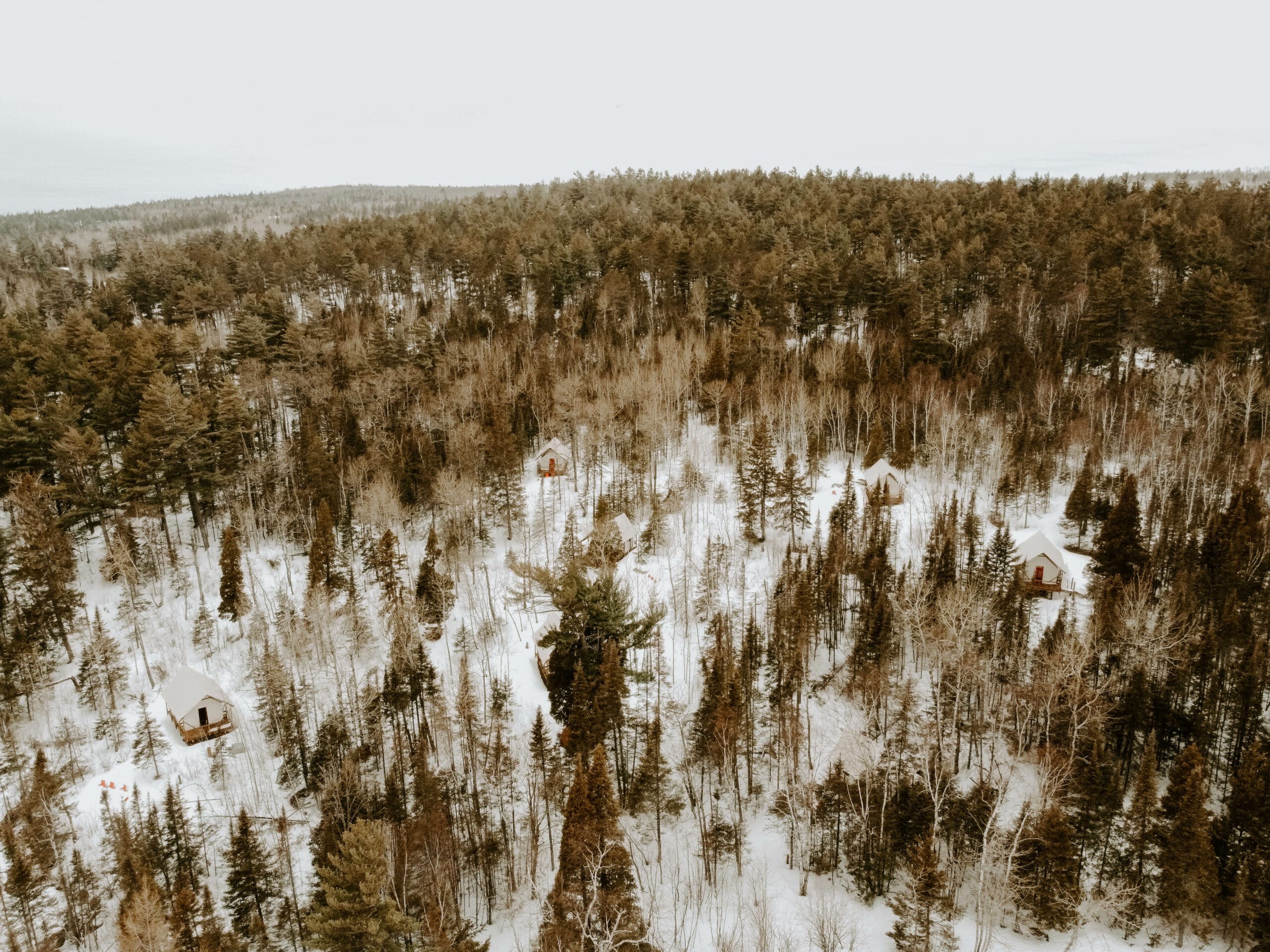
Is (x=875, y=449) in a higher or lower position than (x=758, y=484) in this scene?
higher

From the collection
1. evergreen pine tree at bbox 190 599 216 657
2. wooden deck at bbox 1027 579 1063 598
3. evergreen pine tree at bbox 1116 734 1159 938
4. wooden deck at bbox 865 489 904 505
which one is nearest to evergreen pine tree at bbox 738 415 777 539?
wooden deck at bbox 865 489 904 505

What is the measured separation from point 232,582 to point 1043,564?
53.7 metres

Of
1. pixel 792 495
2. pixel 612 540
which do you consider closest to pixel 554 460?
pixel 612 540

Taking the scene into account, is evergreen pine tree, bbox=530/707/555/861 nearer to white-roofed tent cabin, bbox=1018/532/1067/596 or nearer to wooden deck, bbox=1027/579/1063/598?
white-roofed tent cabin, bbox=1018/532/1067/596

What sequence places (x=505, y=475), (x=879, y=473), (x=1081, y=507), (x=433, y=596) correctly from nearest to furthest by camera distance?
(x=433, y=596), (x=1081, y=507), (x=879, y=473), (x=505, y=475)

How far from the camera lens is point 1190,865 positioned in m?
27.5

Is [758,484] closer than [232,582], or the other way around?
[232,582]

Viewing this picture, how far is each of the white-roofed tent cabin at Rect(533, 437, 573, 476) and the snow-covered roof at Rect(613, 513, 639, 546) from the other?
10797 mm

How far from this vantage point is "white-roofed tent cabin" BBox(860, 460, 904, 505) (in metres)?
53.2

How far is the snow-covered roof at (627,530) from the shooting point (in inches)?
2008

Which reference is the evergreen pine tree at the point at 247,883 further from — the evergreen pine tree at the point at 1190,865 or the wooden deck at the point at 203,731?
the evergreen pine tree at the point at 1190,865

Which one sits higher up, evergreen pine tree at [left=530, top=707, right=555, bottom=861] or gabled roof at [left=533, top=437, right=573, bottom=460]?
gabled roof at [left=533, top=437, right=573, bottom=460]

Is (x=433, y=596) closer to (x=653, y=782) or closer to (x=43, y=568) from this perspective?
(x=653, y=782)

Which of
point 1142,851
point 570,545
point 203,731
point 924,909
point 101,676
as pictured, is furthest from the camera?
point 570,545
